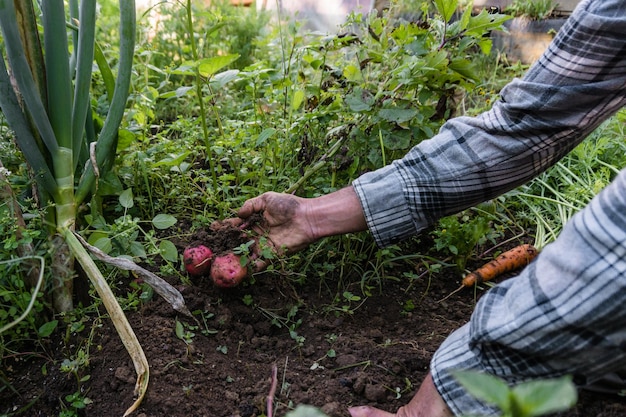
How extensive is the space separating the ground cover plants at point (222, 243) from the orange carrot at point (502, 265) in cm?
5

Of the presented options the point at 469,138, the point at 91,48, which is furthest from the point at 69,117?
the point at 469,138

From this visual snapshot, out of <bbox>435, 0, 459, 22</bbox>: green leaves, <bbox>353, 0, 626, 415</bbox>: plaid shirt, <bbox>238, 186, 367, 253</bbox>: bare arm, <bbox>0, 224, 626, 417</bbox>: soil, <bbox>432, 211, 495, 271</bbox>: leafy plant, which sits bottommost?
<bbox>0, 224, 626, 417</bbox>: soil

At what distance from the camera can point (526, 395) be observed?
502 mm

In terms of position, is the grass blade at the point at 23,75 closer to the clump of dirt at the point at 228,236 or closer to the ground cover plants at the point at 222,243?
the ground cover plants at the point at 222,243

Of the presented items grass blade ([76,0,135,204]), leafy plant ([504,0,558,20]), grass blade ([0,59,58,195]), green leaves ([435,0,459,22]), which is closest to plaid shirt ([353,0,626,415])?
green leaves ([435,0,459,22])

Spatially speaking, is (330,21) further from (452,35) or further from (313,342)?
(313,342)

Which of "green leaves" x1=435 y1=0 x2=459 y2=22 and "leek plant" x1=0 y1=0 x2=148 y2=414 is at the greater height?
"green leaves" x1=435 y1=0 x2=459 y2=22

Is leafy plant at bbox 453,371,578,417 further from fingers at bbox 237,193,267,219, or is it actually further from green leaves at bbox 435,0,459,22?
green leaves at bbox 435,0,459,22

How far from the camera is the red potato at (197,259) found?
1510mm

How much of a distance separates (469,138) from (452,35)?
0.36m

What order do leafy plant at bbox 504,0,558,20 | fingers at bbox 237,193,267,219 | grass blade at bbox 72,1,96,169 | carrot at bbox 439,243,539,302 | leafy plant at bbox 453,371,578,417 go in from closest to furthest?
leafy plant at bbox 453,371,578,417, grass blade at bbox 72,1,96,169, fingers at bbox 237,193,267,219, carrot at bbox 439,243,539,302, leafy plant at bbox 504,0,558,20

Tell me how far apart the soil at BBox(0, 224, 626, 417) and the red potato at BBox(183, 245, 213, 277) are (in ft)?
0.14

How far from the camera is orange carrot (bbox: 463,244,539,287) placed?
1.71 meters

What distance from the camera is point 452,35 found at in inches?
64.2
